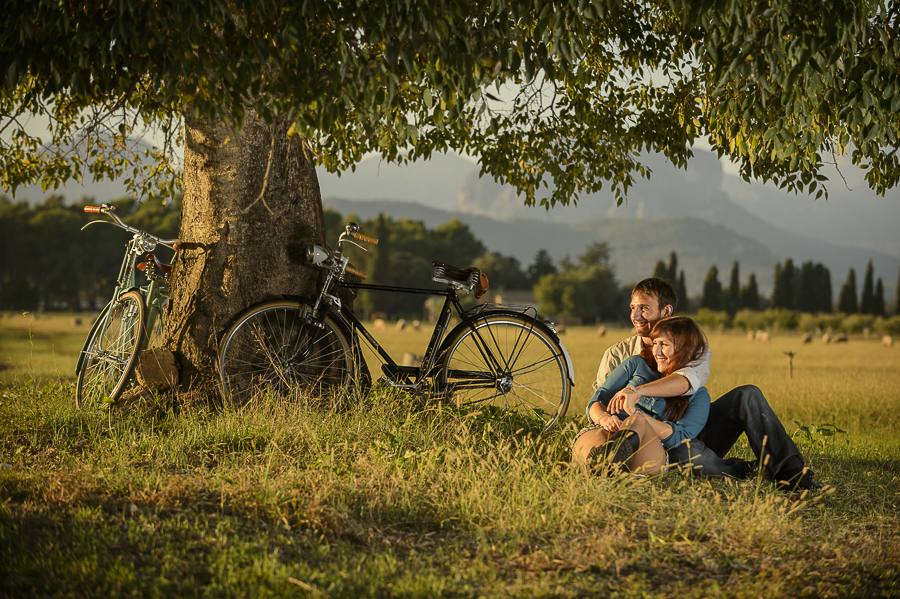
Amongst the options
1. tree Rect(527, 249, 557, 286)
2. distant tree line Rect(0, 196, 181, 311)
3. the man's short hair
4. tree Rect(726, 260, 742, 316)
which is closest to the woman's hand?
the man's short hair

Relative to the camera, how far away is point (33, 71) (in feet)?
13.5

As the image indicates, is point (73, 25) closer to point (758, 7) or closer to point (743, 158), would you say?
point (758, 7)

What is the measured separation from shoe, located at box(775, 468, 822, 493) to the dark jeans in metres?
0.03

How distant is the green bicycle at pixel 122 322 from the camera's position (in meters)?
6.05

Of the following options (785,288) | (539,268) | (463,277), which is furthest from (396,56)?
(539,268)

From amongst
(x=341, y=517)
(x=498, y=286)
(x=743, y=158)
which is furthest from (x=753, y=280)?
(x=341, y=517)

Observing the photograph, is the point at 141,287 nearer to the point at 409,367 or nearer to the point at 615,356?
the point at 409,367

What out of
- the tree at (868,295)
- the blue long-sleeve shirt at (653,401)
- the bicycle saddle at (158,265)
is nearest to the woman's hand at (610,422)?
the blue long-sleeve shirt at (653,401)

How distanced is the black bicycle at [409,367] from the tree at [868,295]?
79.7 metres

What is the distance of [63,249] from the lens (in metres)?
81.1

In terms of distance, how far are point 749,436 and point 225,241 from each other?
466 cm

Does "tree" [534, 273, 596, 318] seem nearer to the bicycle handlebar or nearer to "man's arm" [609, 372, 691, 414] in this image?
the bicycle handlebar

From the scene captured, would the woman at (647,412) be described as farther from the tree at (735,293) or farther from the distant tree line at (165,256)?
the tree at (735,293)

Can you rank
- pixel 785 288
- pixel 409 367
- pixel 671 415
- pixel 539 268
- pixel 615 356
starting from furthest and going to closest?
pixel 539 268 < pixel 785 288 < pixel 409 367 < pixel 615 356 < pixel 671 415
